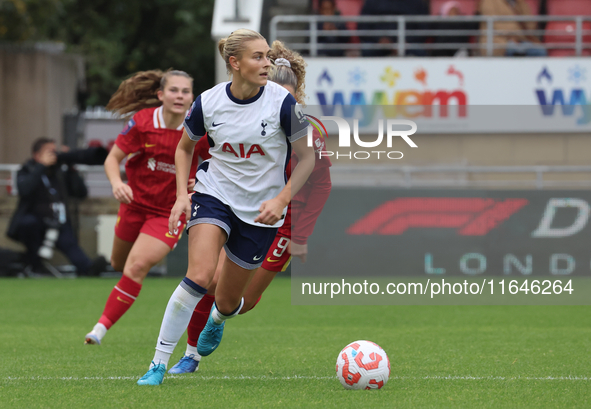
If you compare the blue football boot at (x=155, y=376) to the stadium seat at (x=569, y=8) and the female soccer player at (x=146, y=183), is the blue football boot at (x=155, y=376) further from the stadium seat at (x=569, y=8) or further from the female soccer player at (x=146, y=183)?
the stadium seat at (x=569, y=8)

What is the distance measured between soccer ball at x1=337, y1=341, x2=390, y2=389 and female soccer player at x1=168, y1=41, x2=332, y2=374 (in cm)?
115

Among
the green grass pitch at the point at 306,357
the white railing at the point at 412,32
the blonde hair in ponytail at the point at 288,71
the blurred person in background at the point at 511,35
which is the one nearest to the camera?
the green grass pitch at the point at 306,357

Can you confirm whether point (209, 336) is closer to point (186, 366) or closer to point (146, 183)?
point (186, 366)

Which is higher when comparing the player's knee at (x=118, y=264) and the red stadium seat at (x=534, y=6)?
the red stadium seat at (x=534, y=6)

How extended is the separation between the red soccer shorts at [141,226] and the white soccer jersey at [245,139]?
1.92m

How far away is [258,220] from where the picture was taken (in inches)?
181

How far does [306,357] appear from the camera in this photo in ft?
20.0

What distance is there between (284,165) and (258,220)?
19.5 inches

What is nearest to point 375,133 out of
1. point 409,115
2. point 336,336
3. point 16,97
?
point 409,115

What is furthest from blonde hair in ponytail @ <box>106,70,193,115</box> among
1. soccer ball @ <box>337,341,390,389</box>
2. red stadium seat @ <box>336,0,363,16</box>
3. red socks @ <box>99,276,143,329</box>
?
red stadium seat @ <box>336,0,363,16</box>

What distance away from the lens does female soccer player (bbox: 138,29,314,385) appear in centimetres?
470

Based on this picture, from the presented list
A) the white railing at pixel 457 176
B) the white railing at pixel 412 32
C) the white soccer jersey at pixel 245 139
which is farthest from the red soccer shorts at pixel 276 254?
the white railing at pixel 412 32

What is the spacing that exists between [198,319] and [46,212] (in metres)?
8.30

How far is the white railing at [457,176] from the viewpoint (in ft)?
42.2
